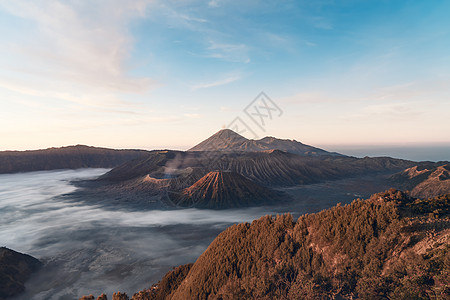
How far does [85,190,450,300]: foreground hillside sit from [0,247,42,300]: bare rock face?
20132 mm

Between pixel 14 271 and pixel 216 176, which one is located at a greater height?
pixel 216 176

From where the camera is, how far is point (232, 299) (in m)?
15.0

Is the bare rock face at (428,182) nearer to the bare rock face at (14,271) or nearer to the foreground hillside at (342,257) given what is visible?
the foreground hillside at (342,257)

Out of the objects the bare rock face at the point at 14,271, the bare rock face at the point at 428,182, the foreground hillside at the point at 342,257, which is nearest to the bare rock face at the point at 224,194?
the bare rock face at the point at 14,271

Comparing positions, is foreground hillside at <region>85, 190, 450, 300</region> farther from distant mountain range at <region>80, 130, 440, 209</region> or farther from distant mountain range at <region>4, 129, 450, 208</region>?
distant mountain range at <region>4, 129, 450, 208</region>

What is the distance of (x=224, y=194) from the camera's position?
3255 inches

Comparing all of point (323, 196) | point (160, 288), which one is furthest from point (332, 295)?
point (323, 196)

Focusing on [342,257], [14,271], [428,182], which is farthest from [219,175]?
[428,182]

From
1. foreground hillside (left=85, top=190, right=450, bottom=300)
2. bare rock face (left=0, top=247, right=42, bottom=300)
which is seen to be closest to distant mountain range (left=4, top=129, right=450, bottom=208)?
bare rock face (left=0, top=247, right=42, bottom=300)

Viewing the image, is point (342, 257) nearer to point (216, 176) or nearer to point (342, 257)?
point (342, 257)

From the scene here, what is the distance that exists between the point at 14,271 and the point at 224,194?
59631 mm

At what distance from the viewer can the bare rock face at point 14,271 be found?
27703 millimetres

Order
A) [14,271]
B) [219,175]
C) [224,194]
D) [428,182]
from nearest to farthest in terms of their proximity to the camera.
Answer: [14,271]
[224,194]
[219,175]
[428,182]

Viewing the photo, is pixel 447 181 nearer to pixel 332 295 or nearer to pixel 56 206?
pixel 332 295
